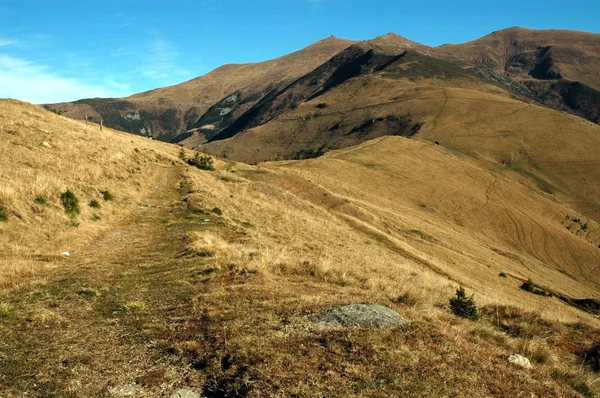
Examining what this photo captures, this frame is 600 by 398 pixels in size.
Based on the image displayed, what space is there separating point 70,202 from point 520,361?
61.2ft

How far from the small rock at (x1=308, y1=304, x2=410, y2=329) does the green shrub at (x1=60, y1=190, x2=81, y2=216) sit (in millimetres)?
14408

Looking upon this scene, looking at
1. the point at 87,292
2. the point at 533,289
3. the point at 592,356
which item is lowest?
the point at 533,289

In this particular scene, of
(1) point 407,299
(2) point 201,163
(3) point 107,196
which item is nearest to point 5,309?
(1) point 407,299

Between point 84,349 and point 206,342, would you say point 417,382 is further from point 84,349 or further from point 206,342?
point 84,349

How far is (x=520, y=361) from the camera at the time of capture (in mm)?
7973

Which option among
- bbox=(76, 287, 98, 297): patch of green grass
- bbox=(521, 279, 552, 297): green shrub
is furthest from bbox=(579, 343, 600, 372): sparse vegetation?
bbox=(521, 279, 552, 297): green shrub

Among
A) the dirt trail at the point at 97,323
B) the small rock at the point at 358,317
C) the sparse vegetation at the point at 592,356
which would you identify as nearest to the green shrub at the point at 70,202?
the dirt trail at the point at 97,323

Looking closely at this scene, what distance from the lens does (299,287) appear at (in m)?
11.6

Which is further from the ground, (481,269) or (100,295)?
(100,295)

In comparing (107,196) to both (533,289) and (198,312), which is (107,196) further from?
(533,289)

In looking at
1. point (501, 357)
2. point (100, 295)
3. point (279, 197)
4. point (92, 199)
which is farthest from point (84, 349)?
point (279, 197)

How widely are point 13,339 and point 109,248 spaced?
27.0ft

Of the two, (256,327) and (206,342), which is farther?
(256,327)

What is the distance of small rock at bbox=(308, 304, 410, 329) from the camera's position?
838 cm
